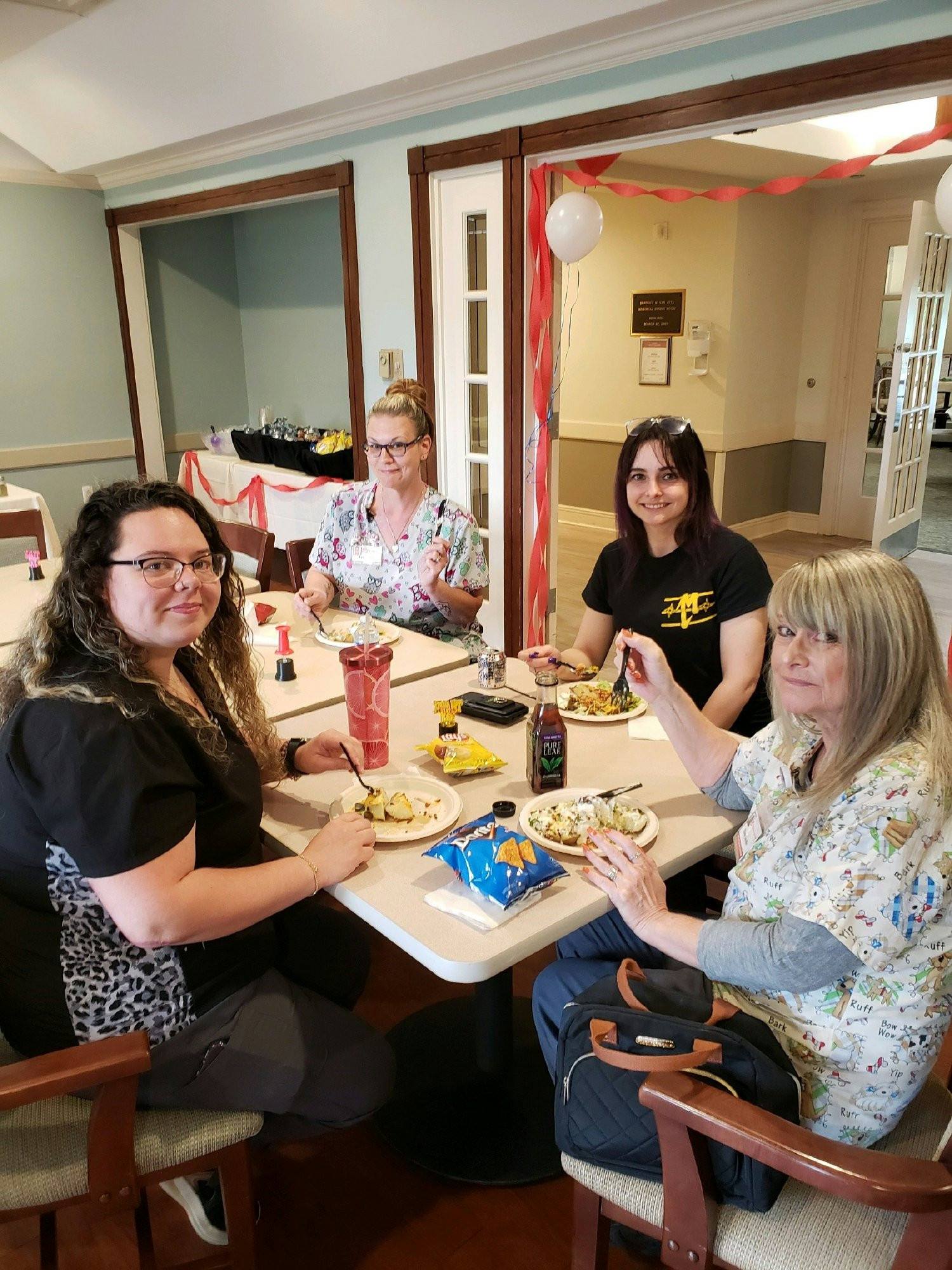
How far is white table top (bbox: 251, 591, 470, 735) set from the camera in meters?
2.03

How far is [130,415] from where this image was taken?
6.26 m

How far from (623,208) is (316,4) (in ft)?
11.7

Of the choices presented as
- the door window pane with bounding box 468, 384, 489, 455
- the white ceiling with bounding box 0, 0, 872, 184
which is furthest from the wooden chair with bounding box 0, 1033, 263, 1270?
the door window pane with bounding box 468, 384, 489, 455

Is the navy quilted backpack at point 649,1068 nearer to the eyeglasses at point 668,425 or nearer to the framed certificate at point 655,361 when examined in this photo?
the eyeglasses at point 668,425

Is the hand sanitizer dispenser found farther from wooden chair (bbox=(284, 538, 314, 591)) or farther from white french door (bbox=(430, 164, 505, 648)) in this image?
wooden chair (bbox=(284, 538, 314, 591))

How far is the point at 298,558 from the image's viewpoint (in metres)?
3.14

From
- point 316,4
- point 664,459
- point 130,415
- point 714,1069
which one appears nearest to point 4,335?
point 130,415

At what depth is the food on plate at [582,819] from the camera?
1435mm

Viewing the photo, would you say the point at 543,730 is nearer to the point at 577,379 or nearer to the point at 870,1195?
the point at 870,1195

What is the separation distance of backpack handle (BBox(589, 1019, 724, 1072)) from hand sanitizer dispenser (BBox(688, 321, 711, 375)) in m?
5.93

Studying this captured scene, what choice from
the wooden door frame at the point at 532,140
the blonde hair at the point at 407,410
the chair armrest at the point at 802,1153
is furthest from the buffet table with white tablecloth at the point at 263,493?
the chair armrest at the point at 802,1153

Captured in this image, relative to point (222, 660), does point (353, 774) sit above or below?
below

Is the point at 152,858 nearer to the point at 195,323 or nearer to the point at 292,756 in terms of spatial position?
the point at 292,756

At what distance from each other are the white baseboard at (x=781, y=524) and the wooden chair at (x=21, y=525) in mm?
4802
